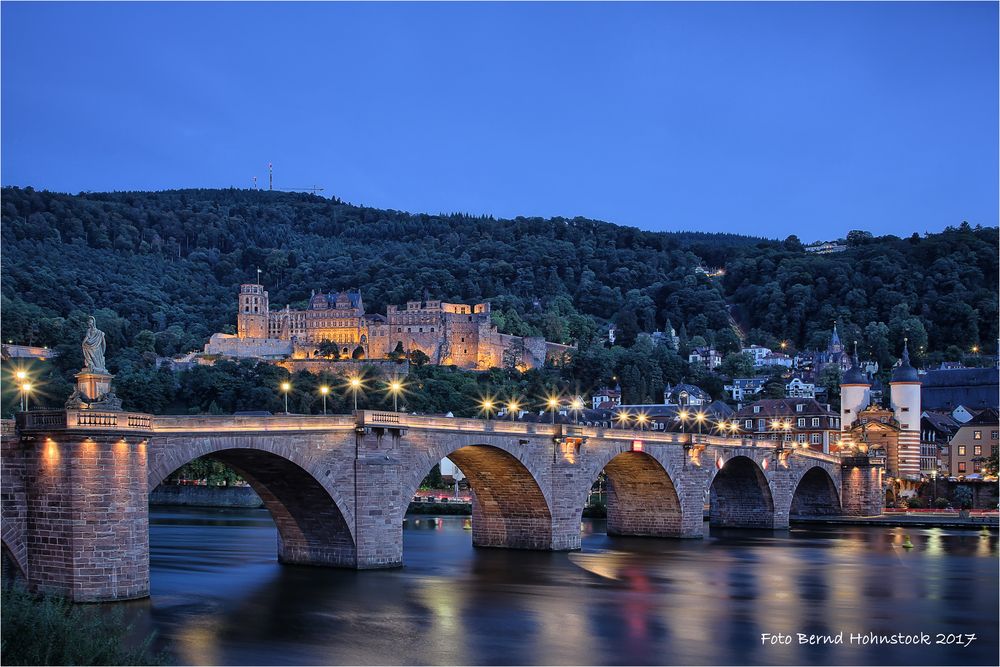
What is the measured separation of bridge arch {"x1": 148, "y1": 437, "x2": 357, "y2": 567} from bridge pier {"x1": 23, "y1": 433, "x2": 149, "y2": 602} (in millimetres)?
3982

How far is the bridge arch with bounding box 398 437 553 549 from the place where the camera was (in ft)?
160

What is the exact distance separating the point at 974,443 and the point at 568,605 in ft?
250

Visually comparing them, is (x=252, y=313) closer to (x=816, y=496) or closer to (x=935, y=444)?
(x=935, y=444)

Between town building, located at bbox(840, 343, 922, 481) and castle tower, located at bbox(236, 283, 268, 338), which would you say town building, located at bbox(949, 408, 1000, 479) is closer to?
town building, located at bbox(840, 343, 922, 481)

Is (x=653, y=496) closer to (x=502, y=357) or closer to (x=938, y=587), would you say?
(x=938, y=587)

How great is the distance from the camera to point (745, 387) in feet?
517

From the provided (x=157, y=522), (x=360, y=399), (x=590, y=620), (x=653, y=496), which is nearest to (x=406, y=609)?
(x=590, y=620)

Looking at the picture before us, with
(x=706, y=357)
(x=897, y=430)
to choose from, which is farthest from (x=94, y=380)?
(x=706, y=357)

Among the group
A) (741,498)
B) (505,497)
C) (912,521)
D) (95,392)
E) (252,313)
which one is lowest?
(912,521)

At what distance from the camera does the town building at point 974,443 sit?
102438 mm

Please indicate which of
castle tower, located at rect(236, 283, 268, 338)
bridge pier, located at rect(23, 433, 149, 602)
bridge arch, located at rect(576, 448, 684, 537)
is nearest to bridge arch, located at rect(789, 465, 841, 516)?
bridge arch, located at rect(576, 448, 684, 537)

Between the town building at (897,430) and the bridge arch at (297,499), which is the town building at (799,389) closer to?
the town building at (897,430)

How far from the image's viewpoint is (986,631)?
3488cm

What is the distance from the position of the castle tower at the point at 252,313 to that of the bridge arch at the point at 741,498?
11196cm
